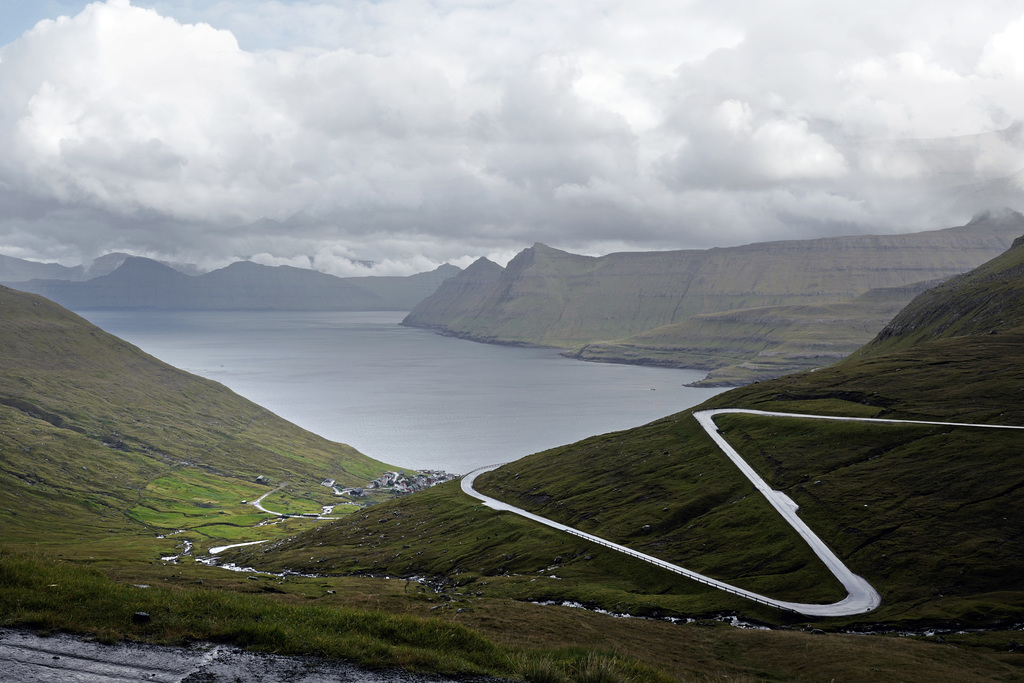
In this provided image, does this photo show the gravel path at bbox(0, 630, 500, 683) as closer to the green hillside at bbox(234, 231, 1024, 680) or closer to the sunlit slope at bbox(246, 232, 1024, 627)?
the green hillside at bbox(234, 231, 1024, 680)

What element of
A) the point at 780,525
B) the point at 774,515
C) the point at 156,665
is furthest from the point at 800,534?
the point at 156,665

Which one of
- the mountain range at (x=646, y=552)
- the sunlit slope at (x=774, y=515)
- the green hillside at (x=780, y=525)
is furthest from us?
the sunlit slope at (x=774, y=515)

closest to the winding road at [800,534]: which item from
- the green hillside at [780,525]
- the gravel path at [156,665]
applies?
the green hillside at [780,525]

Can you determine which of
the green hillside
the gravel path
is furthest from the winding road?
the gravel path

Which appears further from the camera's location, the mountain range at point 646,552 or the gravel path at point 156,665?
the mountain range at point 646,552

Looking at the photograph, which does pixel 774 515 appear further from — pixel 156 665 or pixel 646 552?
pixel 156 665

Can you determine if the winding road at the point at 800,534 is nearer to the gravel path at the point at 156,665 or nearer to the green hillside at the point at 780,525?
the green hillside at the point at 780,525
